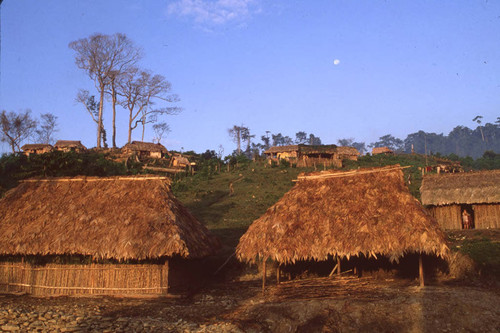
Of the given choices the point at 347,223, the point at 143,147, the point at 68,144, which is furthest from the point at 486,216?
the point at 68,144

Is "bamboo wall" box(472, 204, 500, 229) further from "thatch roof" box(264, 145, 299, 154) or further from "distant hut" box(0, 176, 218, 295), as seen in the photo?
"thatch roof" box(264, 145, 299, 154)

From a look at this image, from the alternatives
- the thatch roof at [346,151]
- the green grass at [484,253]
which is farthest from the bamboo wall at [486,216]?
the thatch roof at [346,151]

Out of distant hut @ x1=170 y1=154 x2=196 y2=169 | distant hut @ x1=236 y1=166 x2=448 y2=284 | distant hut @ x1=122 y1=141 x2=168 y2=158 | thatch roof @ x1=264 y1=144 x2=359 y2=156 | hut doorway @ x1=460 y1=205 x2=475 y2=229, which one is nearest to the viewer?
distant hut @ x1=236 y1=166 x2=448 y2=284

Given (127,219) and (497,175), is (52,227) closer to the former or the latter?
(127,219)

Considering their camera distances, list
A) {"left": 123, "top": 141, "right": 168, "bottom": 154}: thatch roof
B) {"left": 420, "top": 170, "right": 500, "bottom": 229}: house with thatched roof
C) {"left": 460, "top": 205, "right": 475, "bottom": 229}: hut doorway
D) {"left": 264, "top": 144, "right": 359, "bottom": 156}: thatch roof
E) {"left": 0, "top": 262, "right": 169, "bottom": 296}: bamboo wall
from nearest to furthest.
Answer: {"left": 0, "top": 262, "right": 169, "bottom": 296}: bamboo wall
{"left": 420, "top": 170, "right": 500, "bottom": 229}: house with thatched roof
{"left": 460, "top": 205, "right": 475, "bottom": 229}: hut doorway
{"left": 123, "top": 141, "right": 168, "bottom": 154}: thatch roof
{"left": 264, "top": 144, "right": 359, "bottom": 156}: thatch roof

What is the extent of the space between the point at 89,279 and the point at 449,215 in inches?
644

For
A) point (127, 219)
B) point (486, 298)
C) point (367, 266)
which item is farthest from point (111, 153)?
point (486, 298)

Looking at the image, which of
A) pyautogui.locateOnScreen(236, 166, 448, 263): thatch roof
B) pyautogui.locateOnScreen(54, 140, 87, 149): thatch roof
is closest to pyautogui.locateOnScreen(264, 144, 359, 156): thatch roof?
pyautogui.locateOnScreen(54, 140, 87, 149): thatch roof

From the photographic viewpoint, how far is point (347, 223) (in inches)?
449

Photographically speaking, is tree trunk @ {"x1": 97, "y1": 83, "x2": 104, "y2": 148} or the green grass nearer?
the green grass

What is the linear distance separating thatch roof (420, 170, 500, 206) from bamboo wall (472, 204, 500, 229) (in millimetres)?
609

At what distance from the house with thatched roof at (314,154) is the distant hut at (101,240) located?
24001 mm

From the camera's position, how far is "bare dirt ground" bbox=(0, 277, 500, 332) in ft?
28.3

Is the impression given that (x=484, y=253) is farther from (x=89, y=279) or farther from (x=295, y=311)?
(x=89, y=279)
